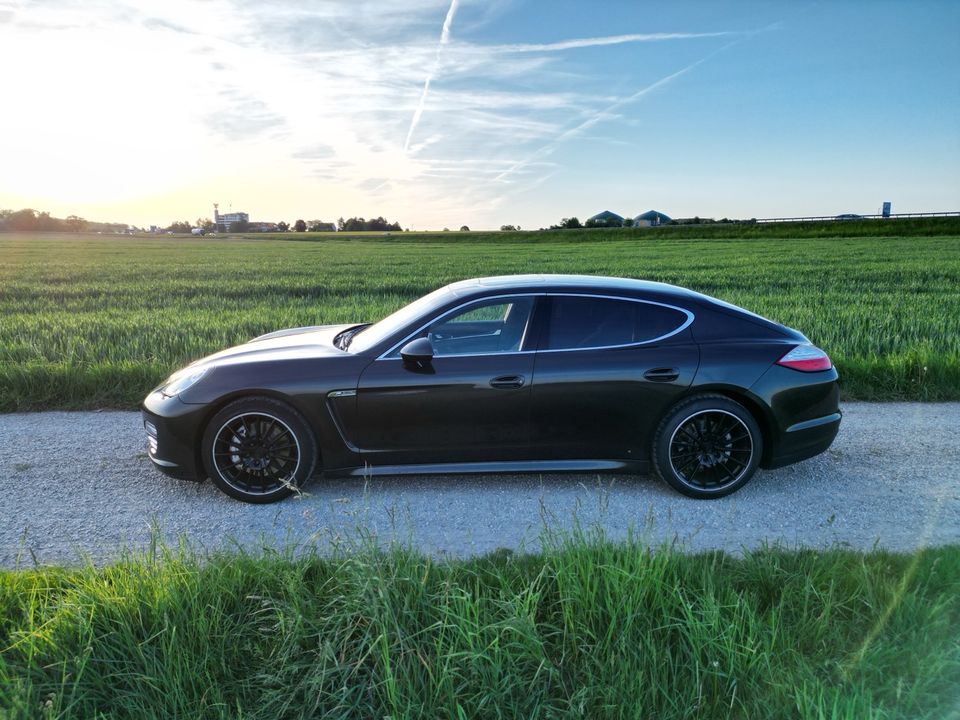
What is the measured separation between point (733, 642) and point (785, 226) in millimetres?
79381

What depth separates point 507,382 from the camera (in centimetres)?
441

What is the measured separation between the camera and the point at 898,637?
2.73 m

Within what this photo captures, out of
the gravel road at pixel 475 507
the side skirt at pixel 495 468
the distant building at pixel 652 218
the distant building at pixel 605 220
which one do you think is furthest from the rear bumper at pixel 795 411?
the distant building at pixel 652 218

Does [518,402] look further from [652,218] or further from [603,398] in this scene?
[652,218]

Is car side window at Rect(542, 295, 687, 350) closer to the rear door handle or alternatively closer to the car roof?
the car roof

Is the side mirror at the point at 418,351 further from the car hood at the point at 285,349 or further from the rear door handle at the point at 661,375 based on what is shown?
the rear door handle at the point at 661,375

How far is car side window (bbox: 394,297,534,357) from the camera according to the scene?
4.57 meters

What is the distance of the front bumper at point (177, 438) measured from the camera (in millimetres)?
4445

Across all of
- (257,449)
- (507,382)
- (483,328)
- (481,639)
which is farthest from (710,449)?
(257,449)

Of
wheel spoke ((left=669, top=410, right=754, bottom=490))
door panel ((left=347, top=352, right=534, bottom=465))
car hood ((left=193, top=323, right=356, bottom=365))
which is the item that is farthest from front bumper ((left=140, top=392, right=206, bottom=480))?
wheel spoke ((left=669, top=410, right=754, bottom=490))

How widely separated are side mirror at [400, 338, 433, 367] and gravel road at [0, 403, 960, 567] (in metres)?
0.92

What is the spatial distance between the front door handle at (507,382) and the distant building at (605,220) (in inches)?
3436

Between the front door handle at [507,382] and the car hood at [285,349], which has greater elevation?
the car hood at [285,349]

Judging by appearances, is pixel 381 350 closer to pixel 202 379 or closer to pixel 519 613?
pixel 202 379
